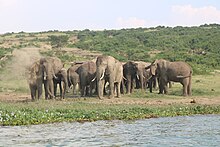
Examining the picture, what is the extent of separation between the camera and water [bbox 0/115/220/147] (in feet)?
46.8

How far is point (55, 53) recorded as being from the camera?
5462cm

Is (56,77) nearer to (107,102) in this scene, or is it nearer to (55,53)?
(107,102)

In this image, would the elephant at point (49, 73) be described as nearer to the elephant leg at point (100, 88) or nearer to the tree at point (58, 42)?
the elephant leg at point (100, 88)

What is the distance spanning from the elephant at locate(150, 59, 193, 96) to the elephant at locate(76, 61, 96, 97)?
3757 mm

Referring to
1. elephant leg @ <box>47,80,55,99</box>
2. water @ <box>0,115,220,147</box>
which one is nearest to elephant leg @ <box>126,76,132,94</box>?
elephant leg @ <box>47,80,55,99</box>

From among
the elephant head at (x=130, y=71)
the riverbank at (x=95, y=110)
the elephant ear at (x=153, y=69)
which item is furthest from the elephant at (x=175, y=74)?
the riverbank at (x=95, y=110)

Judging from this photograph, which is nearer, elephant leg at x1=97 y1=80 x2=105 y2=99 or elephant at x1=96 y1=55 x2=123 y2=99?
elephant leg at x1=97 y1=80 x2=105 y2=99

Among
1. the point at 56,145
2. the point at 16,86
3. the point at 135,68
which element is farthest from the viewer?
the point at 16,86

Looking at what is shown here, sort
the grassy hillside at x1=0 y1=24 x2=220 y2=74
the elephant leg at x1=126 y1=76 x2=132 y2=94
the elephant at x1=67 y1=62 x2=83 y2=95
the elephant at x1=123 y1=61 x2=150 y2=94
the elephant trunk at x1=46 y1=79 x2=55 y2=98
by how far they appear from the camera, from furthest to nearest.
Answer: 1. the grassy hillside at x1=0 y1=24 x2=220 y2=74
2. the elephant at x1=123 y1=61 x2=150 y2=94
3. the elephant leg at x1=126 y1=76 x2=132 y2=94
4. the elephant at x1=67 y1=62 x2=83 y2=95
5. the elephant trunk at x1=46 y1=79 x2=55 y2=98

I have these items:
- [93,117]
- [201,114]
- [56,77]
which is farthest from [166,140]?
[56,77]

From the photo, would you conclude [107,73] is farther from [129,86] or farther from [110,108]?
[110,108]

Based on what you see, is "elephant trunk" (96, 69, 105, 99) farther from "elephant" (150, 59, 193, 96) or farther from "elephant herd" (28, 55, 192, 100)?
"elephant" (150, 59, 193, 96)

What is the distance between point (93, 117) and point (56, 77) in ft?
23.9

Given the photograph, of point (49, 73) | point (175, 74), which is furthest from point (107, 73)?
point (175, 74)
